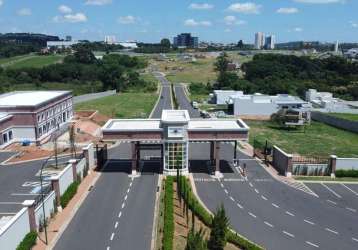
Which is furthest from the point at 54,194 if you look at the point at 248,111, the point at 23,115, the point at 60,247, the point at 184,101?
the point at 184,101

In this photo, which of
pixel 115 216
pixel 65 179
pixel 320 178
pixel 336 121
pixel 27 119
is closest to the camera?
pixel 115 216

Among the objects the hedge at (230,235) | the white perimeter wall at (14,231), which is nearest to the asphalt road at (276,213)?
the hedge at (230,235)

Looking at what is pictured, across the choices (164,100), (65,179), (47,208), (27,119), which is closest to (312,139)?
(65,179)

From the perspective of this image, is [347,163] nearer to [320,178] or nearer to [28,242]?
[320,178]

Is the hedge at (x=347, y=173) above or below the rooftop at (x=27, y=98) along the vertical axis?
below

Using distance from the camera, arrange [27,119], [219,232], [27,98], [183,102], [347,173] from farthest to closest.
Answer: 1. [183,102]
2. [27,98]
3. [27,119]
4. [347,173]
5. [219,232]

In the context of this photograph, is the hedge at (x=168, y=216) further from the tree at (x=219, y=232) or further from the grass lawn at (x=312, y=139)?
the grass lawn at (x=312, y=139)
